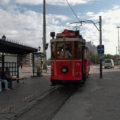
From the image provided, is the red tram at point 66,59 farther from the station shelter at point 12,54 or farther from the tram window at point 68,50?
the station shelter at point 12,54

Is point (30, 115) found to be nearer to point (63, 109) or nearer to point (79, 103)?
point (63, 109)

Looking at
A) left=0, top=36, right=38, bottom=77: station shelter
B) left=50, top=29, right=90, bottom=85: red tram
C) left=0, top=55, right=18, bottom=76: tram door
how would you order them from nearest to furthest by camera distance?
left=50, top=29, right=90, bottom=85: red tram < left=0, top=36, right=38, bottom=77: station shelter < left=0, top=55, right=18, bottom=76: tram door

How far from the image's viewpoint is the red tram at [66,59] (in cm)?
1070

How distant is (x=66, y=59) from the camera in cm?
1080

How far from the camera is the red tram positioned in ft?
35.1

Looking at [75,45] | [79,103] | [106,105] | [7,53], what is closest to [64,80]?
[75,45]

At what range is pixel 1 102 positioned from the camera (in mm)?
7352

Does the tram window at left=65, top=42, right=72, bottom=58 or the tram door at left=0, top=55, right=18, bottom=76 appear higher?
the tram window at left=65, top=42, right=72, bottom=58

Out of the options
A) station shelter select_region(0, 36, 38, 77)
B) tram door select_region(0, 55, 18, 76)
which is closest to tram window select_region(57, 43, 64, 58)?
station shelter select_region(0, 36, 38, 77)

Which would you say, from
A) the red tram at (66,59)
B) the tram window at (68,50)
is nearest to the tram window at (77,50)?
the red tram at (66,59)

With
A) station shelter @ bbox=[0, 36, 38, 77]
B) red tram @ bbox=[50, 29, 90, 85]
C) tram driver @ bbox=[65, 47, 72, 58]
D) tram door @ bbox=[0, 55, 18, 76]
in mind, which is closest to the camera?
red tram @ bbox=[50, 29, 90, 85]

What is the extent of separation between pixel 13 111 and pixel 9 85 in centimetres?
522

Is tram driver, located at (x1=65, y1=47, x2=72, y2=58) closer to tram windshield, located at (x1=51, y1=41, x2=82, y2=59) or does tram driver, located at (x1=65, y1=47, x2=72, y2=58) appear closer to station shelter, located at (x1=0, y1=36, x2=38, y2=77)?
tram windshield, located at (x1=51, y1=41, x2=82, y2=59)

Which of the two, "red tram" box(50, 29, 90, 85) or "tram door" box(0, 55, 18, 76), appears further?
"tram door" box(0, 55, 18, 76)
